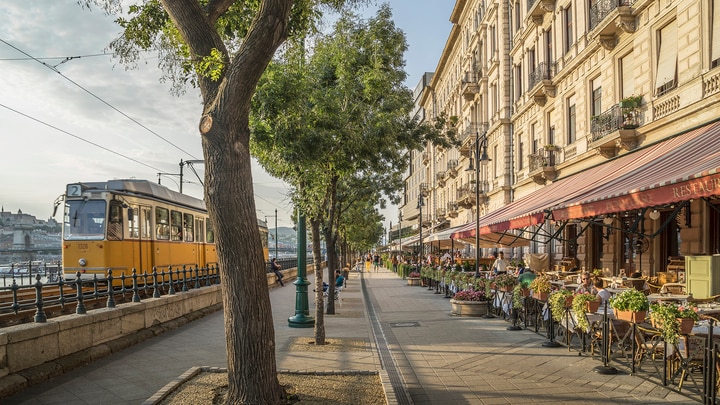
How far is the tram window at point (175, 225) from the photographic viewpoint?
Result: 19.8 metres

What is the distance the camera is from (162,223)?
1881 cm

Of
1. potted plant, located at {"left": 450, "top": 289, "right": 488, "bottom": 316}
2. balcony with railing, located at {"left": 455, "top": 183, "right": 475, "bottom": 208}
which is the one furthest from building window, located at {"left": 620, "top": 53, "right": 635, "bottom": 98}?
balcony with railing, located at {"left": 455, "top": 183, "right": 475, "bottom": 208}

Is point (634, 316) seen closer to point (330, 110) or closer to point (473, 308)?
point (330, 110)

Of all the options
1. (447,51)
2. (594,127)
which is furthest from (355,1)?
(447,51)

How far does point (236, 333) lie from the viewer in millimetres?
5844

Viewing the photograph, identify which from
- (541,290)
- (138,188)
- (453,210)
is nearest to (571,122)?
(541,290)

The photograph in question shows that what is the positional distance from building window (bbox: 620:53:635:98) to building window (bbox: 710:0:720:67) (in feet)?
13.9

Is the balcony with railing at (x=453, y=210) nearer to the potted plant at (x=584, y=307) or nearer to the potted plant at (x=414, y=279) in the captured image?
the potted plant at (x=414, y=279)

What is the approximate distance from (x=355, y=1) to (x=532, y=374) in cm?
598

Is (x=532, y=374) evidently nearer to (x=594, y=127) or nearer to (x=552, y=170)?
(x=594, y=127)

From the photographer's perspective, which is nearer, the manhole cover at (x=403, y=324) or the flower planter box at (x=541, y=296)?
the flower planter box at (x=541, y=296)

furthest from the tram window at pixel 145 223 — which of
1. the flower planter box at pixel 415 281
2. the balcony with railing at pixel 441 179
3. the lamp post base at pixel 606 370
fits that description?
the balcony with railing at pixel 441 179

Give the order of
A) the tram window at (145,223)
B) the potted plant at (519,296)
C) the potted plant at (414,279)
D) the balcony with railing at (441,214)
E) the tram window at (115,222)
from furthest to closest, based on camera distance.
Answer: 1. the balcony with railing at (441,214)
2. the potted plant at (414,279)
3. the tram window at (145,223)
4. the tram window at (115,222)
5. the potted plant at (519,296)

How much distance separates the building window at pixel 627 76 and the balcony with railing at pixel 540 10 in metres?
7.43
